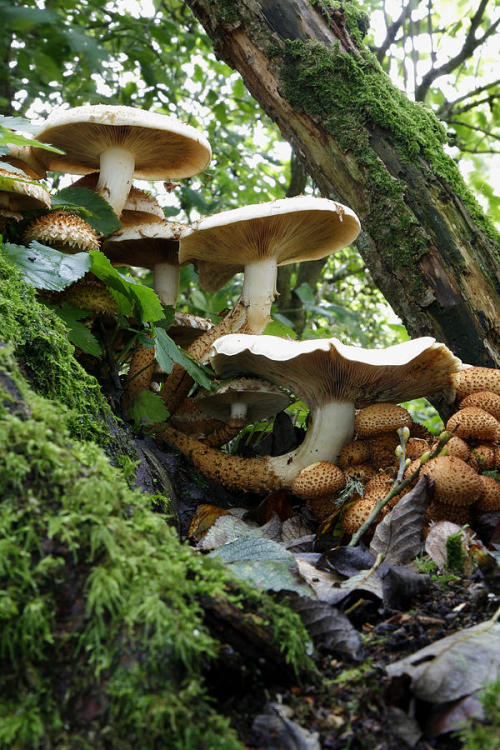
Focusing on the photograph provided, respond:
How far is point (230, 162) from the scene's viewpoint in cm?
673

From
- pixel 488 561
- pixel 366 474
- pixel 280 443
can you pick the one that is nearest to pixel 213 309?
pixel 280 443

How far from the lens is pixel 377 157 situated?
3.14 metres

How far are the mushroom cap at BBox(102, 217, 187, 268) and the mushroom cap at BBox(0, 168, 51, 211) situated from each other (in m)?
0.58

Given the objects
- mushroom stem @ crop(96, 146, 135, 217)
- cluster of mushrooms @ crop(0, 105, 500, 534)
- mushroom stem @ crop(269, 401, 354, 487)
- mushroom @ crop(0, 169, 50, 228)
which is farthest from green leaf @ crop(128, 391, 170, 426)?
mushroom stem @ crop(96, 146, 135, 217)

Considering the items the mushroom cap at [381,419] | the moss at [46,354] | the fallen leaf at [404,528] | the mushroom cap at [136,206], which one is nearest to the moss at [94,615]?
the moss at [46,354]

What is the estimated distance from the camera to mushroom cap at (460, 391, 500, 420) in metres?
2.32

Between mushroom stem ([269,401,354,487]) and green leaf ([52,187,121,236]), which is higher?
green leaf ([52,187,121,236])

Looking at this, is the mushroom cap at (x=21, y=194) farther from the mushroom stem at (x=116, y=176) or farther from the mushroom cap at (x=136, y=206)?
the mushroom cap at (x=136, y=206)

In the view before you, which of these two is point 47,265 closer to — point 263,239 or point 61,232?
point 61,232

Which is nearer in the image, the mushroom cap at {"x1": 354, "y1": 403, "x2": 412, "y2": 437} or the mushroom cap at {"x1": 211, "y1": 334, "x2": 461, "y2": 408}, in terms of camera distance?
the mushroom cap at {"x1": 211, "y1": 334, "x2": 461, "y2": 408}

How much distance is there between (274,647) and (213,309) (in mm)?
3325

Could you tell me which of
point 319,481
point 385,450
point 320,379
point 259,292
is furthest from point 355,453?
point 259,292

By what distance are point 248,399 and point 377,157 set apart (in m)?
1.46

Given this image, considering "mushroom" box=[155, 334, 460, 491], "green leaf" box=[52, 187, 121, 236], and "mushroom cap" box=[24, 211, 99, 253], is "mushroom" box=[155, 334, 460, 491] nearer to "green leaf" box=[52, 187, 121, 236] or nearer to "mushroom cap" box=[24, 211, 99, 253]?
"mushroom cap" box=[24, 211, 99, 253]
